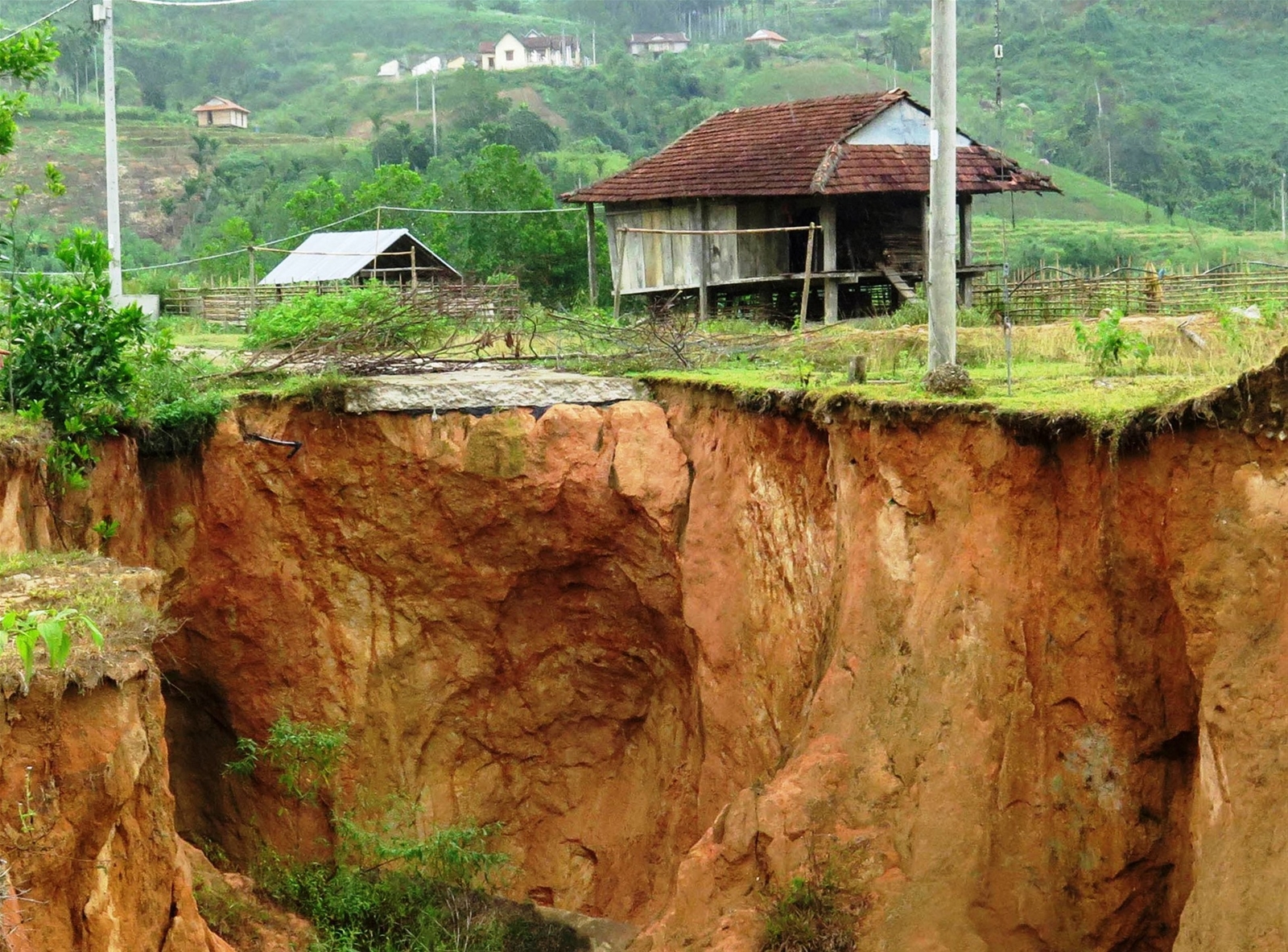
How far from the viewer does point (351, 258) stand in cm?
2797

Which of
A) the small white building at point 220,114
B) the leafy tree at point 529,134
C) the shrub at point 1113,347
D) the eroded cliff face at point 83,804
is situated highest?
the small white building at point 220,114

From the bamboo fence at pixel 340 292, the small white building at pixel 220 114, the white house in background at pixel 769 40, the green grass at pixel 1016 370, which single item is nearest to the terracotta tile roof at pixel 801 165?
the bamboo fence at pixel 340 292

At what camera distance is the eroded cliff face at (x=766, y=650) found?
315 inches

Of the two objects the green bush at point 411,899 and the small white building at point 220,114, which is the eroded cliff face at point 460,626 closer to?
the green bush at point 411,899

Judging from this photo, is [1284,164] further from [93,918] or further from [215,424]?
[93,918]

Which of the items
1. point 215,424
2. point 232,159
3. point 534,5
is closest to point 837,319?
point 215,424

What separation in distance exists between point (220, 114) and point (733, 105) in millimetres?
23254

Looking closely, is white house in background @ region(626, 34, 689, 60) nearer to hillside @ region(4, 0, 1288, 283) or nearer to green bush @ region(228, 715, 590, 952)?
hillside @ region(4, 0, 1288, 283)

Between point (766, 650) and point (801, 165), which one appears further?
point (801, 165)

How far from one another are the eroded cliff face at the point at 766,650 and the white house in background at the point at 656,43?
230 feet

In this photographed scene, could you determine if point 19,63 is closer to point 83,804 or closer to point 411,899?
point 83,804

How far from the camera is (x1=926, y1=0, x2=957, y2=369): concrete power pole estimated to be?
1048 cm

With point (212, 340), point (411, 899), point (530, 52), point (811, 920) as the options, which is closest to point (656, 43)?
point (530, 52)

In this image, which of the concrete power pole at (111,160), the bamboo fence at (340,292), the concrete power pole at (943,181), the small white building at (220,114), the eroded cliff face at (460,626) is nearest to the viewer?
the concrete power pole at (943,181)
